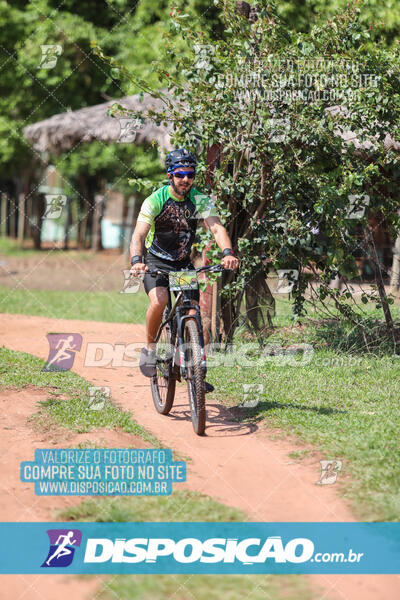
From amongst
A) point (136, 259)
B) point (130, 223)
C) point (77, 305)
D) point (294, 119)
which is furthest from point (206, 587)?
point (130, 223)

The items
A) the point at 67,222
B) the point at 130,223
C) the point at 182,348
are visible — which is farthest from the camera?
the point at 67,222

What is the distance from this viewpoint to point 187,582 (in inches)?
120

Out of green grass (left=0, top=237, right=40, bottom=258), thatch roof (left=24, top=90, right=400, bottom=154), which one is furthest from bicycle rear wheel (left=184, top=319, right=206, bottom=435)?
green grass (left=0, top=237, right=40, bottom=258)

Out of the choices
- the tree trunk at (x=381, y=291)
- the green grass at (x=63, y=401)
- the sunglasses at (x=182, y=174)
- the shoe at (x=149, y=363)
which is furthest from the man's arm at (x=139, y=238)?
the tree trunk at (x=381, y=291)

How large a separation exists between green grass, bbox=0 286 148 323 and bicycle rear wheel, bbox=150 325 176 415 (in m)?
4.13

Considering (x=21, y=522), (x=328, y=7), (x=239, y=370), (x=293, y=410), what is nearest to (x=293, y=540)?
(x=21, y=522)

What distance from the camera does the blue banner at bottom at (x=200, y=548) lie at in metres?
3.21

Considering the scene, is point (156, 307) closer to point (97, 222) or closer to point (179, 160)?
point (179, 160)

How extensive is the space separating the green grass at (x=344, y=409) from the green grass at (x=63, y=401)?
0.95 m

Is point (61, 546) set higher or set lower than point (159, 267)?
lower

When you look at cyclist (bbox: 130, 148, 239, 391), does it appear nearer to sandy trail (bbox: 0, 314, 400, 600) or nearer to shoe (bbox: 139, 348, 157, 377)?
shoe (bbox: 139, 348, 157, 377)

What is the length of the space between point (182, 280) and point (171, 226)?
1.85ft

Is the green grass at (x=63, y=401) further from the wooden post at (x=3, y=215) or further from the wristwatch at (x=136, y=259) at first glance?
the wooden post at (x=3, y=215)

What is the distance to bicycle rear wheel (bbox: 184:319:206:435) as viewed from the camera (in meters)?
4.68
